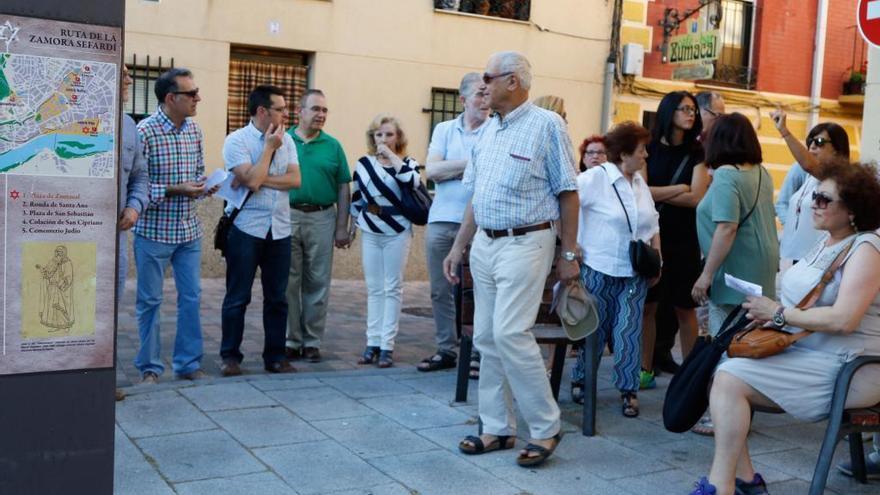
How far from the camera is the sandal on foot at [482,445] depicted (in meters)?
4.94

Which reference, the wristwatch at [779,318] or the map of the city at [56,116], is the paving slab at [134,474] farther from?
the wristwatch at [779,318]

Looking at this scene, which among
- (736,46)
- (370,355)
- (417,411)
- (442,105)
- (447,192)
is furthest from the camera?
(736,46)

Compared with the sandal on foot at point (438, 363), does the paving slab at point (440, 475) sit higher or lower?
lower

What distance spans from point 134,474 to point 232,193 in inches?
97.7

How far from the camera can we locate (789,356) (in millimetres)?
4184

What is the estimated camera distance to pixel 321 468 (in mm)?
4645

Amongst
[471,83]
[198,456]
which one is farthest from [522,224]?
[471,83]

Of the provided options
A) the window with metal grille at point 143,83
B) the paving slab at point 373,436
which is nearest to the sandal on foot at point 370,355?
the paving slab at point 373,436

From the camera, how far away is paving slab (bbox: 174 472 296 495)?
4.28m

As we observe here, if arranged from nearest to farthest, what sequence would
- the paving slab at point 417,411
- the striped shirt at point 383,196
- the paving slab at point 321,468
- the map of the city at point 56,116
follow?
the map of the city at point 56,116 < the paving slab at point 321,468 < the paving slab at point 417,411 < the striped shirt at point 383,196

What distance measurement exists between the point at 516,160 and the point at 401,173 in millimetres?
2432

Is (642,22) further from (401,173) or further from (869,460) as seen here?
(869,460)

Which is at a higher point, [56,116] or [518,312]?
[56,116]

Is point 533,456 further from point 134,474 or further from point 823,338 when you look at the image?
point 134,474
